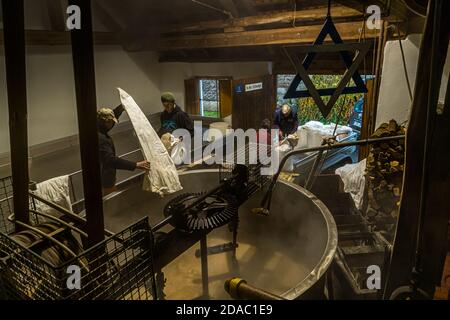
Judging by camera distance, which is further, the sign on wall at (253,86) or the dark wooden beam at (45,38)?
the sign on wall at (253,86)

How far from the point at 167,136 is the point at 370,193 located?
7.03 ft

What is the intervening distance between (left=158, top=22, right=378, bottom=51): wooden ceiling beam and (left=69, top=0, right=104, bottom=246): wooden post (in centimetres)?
315

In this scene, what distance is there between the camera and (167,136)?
3672 millimetres

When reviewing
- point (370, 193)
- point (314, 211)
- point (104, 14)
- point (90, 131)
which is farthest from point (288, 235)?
point (104, 14)

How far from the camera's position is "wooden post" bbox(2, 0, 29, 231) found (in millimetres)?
1524

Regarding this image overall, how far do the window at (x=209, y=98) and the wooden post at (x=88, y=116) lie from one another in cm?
625

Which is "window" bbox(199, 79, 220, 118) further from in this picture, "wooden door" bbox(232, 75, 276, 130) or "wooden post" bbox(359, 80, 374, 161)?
"wooden post" bbox(359, 80, 374, 161)

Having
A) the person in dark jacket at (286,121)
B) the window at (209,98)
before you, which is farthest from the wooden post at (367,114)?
the window at (209,98)

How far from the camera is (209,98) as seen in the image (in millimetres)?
7531

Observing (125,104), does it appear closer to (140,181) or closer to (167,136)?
(140,181)

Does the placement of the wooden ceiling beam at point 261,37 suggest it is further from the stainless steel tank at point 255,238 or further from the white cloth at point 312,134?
the stainless steel tank at point 255,238

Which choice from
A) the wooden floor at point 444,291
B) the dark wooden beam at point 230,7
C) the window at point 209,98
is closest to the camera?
the wooden floor at point 444,291

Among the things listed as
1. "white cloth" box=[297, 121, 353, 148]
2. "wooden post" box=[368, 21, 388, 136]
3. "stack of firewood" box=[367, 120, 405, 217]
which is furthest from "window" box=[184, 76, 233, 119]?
"stack of firewood" box=[367, 120, 405, 217]

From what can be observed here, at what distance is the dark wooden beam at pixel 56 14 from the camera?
179 inches
